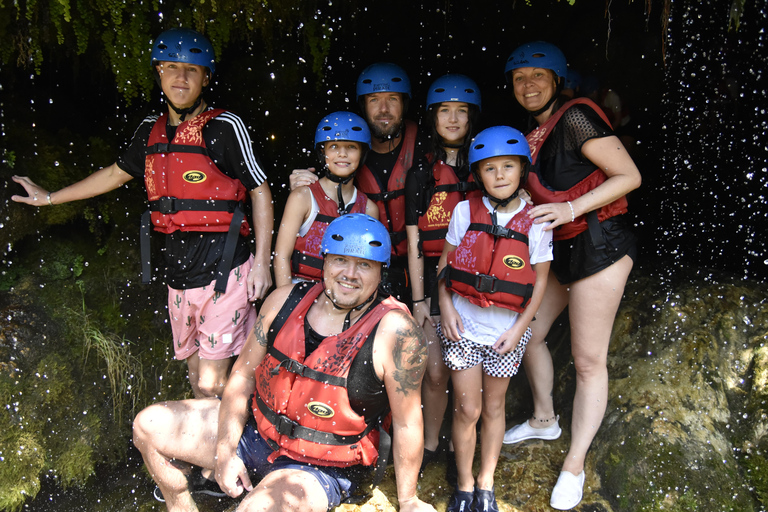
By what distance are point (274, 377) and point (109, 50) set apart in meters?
3.05

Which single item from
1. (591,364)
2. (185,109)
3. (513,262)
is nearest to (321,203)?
(185,109)

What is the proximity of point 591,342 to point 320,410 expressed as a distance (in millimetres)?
2025

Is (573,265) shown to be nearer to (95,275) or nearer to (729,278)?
(729,278)

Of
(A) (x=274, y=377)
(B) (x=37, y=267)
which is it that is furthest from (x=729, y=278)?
(B) (x=37, y=267)

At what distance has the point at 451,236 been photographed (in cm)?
402

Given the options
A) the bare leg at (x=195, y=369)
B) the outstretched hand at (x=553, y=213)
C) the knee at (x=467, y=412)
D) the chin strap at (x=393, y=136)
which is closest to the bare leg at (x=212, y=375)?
the bare leg at (x=195, y=369)

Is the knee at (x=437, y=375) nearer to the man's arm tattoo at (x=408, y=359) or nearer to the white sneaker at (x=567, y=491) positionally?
the man's arm tattoo at (x=408, y=359)

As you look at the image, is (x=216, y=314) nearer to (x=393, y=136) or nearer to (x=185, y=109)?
(x=185, y=109)

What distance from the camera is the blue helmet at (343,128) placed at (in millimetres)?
4203

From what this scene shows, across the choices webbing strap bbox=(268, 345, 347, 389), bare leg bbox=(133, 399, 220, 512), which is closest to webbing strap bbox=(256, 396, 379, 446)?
webbing strap bbox=(268, 345, 347, 389)

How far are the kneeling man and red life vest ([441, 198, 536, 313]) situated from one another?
534 mm

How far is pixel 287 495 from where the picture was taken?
10.9ft

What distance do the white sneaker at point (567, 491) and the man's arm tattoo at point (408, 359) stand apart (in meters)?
1.58

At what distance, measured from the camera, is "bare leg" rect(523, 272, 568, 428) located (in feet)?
14.9
